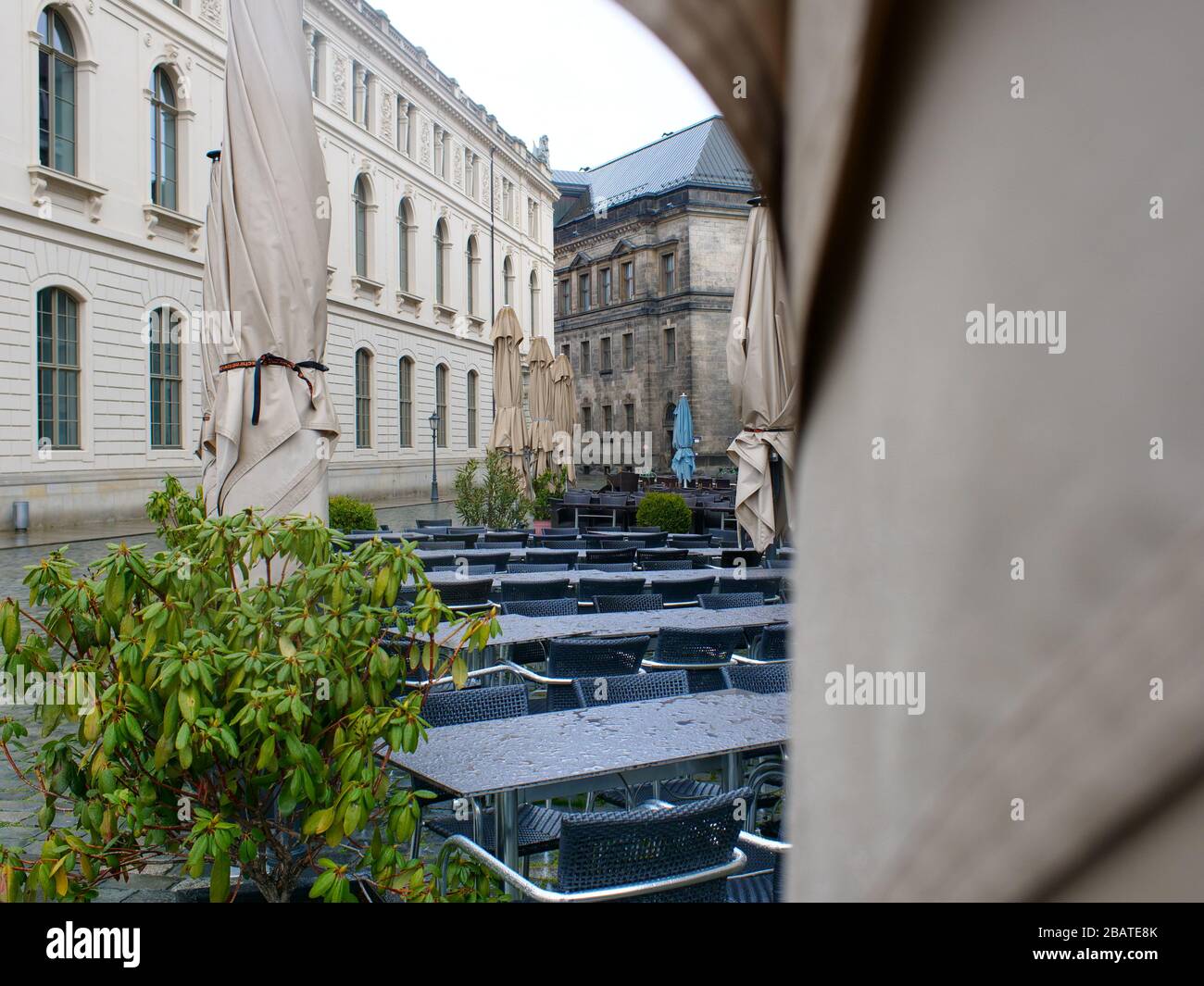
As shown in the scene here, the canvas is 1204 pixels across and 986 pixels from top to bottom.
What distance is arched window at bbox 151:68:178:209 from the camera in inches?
761

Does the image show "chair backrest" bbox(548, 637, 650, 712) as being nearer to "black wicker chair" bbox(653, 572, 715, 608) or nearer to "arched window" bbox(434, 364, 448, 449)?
"black wicker chair" bbox(653, 572, 715, 608)

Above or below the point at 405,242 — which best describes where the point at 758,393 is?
below

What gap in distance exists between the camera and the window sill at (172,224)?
18.8 metres

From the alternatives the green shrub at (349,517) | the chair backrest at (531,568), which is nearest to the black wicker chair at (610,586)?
the chair backrest at (531,568)

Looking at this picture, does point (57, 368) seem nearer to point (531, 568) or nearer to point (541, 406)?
point (541, 406)

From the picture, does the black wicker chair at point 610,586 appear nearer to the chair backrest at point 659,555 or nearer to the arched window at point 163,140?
the chair backrest at point 659,555

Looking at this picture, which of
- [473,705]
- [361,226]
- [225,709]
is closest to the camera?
[225,709]

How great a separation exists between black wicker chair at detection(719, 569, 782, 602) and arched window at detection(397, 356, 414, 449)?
76.1 ft

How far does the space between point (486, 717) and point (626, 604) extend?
2.32 metres

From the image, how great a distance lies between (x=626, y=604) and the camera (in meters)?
6.02

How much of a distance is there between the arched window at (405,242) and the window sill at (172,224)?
9.10 m

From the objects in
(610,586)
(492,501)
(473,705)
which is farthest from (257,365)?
(492,501)

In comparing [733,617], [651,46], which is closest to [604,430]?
[733,617]

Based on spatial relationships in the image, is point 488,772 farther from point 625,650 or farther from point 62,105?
point 62,105
